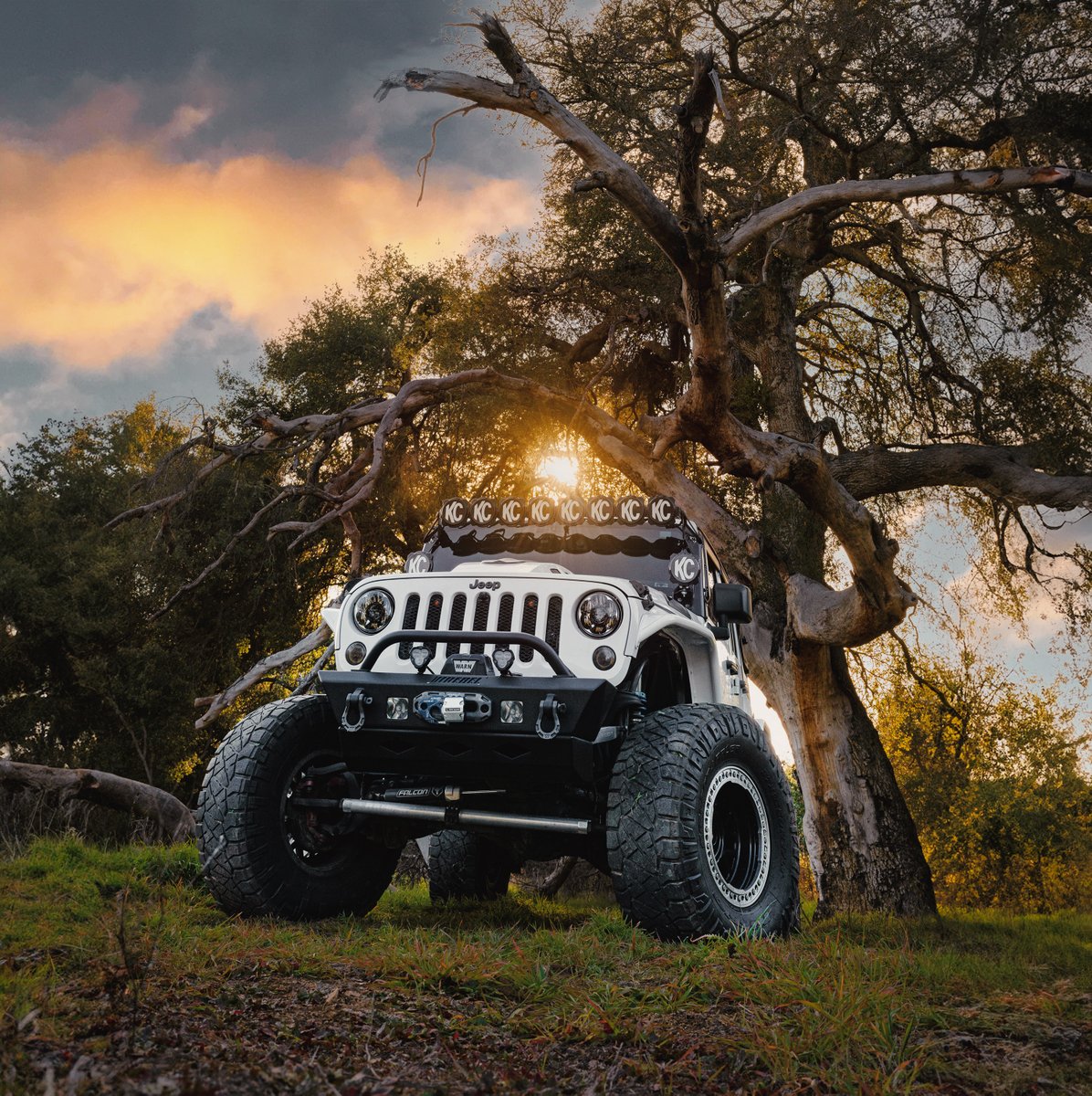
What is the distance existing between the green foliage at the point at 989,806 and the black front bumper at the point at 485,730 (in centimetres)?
1539

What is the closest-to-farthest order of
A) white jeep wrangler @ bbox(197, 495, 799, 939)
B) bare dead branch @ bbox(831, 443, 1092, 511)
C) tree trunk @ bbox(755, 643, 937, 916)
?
1. white jeep wrangler @ bbox(197, 495, 799, 939)
2. bare dead branch @ bbox(831, 443, 1092, 511)
3. tree trunk @ bbox(755, 643, 937, 916)

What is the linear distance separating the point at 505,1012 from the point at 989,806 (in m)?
18.9


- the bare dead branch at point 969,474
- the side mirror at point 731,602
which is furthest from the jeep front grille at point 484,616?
the bare dead branch at point 969,474

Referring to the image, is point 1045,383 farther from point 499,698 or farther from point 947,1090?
point 947,1090

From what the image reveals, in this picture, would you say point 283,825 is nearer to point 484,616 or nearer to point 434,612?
point 434,612

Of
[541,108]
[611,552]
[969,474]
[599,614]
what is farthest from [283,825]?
[969,474]

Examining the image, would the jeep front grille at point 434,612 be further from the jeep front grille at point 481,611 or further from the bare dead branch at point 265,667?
the bare dead branch at point 265,667

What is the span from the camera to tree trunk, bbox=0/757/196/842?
10953 millimetres

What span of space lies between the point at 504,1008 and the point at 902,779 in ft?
60.8

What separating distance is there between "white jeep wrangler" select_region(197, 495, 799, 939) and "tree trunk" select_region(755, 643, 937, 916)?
6.18 metres

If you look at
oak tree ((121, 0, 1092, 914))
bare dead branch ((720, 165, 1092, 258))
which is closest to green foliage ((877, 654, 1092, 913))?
oak tree ((121, 0, 1092, 914))

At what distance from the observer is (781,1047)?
322 centimetres

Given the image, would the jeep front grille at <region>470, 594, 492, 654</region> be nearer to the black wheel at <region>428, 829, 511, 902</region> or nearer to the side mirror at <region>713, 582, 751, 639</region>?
the side mirror at <region>713, 582, 751, 639</region>

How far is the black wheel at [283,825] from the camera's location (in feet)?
18.4
